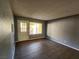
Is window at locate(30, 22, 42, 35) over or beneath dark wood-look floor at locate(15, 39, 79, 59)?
over

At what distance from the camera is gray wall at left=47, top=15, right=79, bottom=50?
3.74 m

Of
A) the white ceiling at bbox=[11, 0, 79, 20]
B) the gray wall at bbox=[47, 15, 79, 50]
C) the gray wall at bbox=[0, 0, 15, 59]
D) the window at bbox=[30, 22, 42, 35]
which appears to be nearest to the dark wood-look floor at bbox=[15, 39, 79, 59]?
the gray wall at bbox=[47, 15, 79, 50]

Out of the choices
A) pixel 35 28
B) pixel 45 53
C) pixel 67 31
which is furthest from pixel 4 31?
pixel 35 28

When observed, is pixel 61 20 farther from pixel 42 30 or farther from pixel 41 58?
pixel 41 58

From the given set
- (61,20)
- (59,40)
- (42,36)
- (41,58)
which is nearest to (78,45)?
(59,40)

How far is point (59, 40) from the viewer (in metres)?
5.01

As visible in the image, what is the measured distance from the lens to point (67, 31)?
430 cm

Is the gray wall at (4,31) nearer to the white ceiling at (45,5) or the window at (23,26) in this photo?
the white ceiling at (45,5)

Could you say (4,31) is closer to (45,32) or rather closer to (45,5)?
(45,5)

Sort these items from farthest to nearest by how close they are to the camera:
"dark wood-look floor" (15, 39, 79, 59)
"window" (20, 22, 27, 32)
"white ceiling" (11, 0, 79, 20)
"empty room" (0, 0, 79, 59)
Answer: "window" (20, 22, 27, 32), "empty room" (0, 0, 79, 59), "dark wood-look floor" (15, 39, 79, 59), "white ceiling" (11, 0, 79, 20)

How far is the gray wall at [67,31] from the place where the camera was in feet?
Result: 12.3

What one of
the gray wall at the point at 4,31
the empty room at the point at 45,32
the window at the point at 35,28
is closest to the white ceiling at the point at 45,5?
the empty room at the point at 45,32

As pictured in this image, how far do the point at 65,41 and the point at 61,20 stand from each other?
5.45 ft

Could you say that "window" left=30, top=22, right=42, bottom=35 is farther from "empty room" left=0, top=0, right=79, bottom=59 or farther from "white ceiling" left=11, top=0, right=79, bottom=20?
"white ceiling" left=11, top=0, right=79, bottom=20
